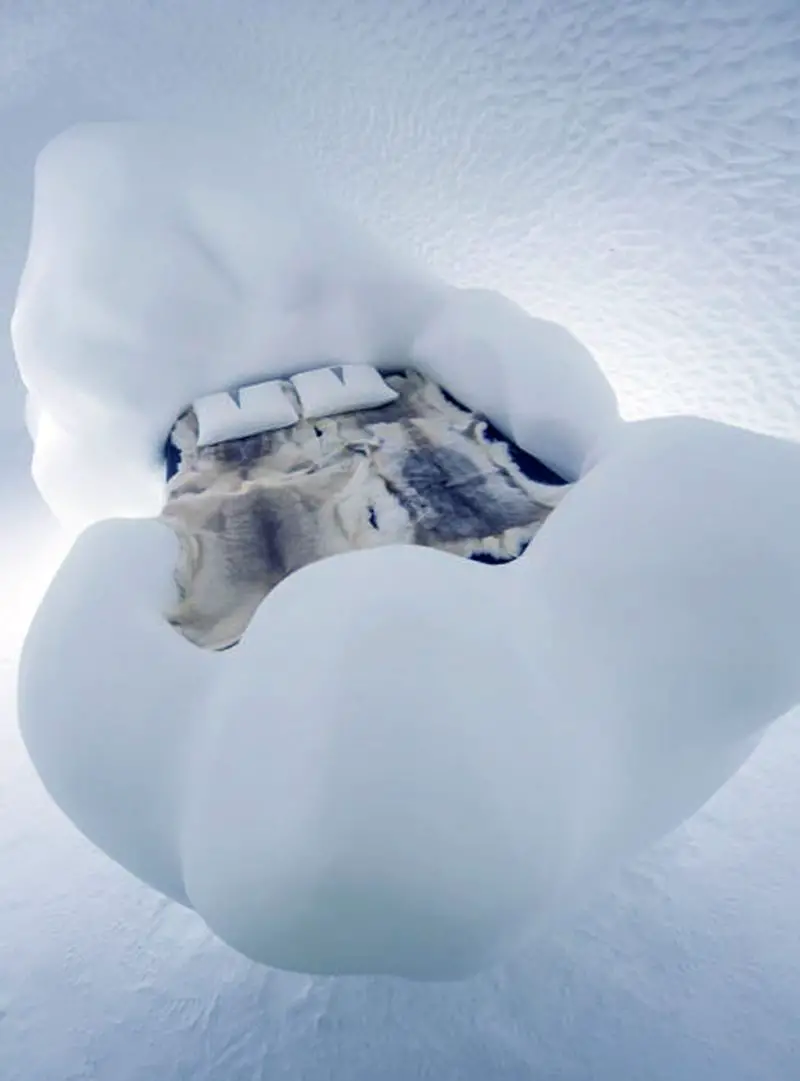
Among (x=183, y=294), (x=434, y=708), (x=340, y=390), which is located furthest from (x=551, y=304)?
(x=434, y=708)

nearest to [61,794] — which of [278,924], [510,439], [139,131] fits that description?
[278,924]

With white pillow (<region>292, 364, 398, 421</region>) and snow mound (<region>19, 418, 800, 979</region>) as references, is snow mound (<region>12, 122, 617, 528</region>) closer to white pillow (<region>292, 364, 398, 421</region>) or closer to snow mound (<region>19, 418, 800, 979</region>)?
white pillow (<region>292, 364, 398, 421</region>)

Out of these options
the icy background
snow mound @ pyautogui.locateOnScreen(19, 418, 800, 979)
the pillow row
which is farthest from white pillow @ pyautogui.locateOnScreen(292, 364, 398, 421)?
snow mound @ pyautogui.locateOnScreen(19, 418, 800, 979)

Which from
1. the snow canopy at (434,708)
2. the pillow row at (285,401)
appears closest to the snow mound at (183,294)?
the pillow row at (285,401)

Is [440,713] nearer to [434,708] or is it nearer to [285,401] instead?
[434,708]

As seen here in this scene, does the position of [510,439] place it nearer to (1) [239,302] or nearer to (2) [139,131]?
(1) [239,302]

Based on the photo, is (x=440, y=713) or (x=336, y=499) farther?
(x=336, y=499)
